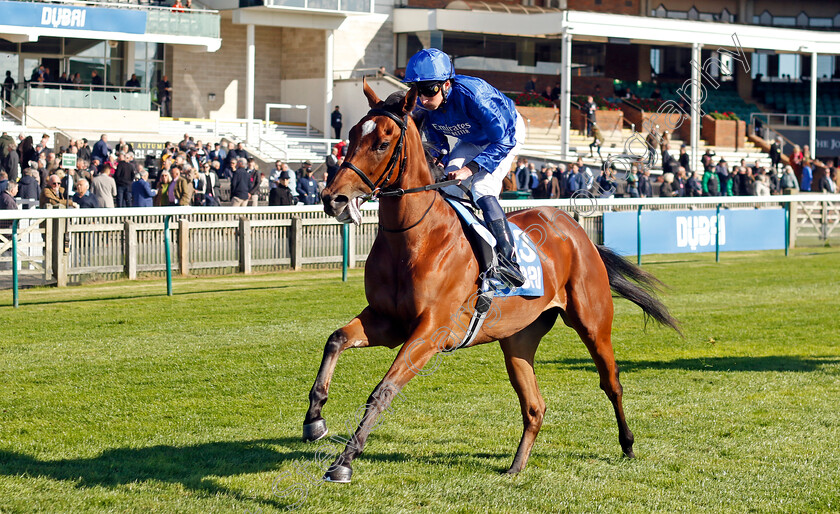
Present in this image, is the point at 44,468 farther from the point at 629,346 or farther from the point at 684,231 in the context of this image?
the point at 684,231

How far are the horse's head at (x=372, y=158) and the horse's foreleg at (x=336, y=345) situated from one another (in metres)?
0.48

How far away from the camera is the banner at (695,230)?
15.9m

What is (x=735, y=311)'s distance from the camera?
11.0 meters

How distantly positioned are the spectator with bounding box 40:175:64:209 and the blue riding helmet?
32.9 feet

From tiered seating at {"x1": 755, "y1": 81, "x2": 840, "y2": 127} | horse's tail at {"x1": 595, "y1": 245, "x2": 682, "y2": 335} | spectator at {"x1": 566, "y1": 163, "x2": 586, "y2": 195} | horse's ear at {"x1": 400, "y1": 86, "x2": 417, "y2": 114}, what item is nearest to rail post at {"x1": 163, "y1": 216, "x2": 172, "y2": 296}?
horse's tail at {"x1": 595, "y1": 245, "x2": 682, "y2": 335}

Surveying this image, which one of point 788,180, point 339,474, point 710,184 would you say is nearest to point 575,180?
point 710,184

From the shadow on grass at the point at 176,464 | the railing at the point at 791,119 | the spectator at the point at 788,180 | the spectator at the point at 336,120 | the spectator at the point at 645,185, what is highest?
the railing at the point at 791,119

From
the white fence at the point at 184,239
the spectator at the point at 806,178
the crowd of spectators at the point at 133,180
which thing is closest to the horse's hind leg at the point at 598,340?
the white fence at the point at 184,239

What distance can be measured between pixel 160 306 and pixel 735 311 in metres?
6.24

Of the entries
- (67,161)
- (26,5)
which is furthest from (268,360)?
(26,5)

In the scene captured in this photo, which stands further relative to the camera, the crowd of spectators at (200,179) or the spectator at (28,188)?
the crowd of spectators at (200,179)

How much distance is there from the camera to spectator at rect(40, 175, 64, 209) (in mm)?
13516

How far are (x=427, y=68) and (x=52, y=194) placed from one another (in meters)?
10.4

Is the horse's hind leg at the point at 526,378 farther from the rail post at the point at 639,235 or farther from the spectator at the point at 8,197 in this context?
the rail post at the point at 639,235
